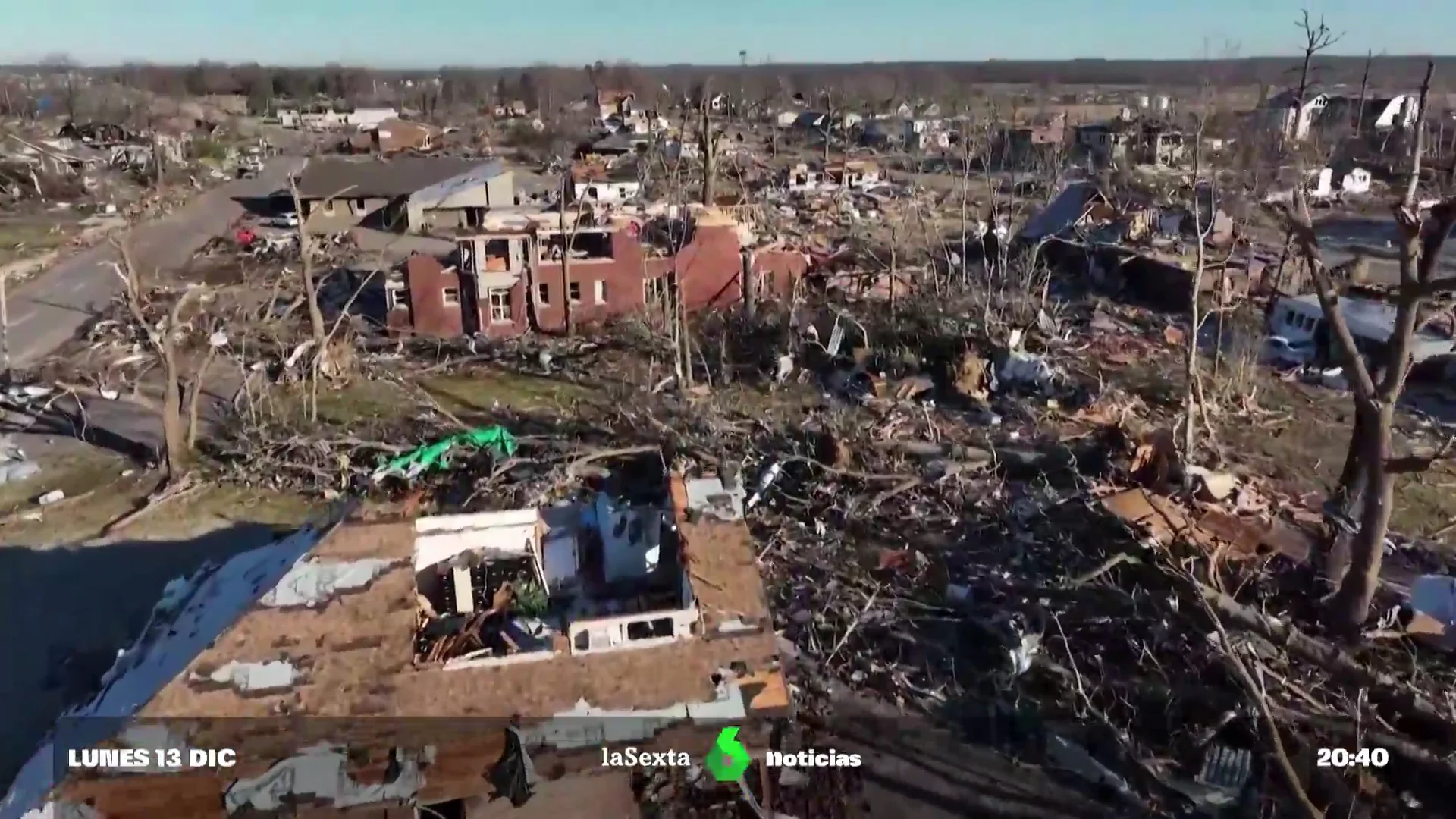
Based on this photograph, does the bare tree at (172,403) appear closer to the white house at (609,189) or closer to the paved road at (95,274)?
the paved road at (95,274)

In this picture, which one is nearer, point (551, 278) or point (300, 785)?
point (300, 785)

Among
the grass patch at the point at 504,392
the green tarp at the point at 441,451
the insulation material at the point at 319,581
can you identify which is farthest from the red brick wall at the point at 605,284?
the insulation material at the point at 319,581

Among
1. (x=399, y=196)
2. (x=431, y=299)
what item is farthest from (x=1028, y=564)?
(x=399, y=196)

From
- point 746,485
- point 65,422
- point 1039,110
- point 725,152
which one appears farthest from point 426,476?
point 1039,110

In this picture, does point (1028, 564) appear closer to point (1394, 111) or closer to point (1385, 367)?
point (1385, 367)

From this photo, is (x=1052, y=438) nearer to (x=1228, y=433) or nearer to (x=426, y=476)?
(x=1228, y=433)

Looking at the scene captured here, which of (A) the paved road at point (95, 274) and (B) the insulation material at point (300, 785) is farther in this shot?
(A) the paved road at point (95, 274)
